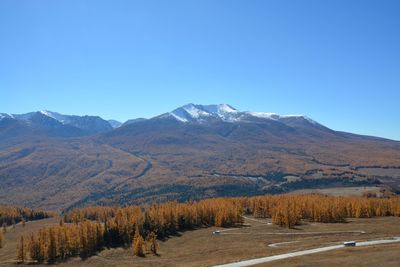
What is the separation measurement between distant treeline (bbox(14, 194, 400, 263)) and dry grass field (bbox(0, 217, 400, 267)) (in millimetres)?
4560

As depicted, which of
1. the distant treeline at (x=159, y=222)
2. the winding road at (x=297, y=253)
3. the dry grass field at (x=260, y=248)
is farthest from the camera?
the distant treeline at (x=159, y=222)

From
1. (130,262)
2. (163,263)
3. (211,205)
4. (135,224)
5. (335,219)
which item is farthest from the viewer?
(211,205)

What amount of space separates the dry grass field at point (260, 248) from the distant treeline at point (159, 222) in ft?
15.0

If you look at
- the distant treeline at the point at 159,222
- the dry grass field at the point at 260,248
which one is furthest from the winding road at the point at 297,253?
the distant treeline at the point at 159,222

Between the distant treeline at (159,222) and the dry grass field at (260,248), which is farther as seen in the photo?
the distant treeline at (159,222)

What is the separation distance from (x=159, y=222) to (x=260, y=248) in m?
48.2

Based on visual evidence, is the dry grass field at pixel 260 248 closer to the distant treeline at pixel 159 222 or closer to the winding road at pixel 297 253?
the winding road at pixel 297 253

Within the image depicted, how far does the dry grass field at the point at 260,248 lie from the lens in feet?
262

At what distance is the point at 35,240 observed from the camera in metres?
125

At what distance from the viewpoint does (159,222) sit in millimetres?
146750

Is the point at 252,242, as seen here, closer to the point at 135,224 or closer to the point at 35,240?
the point at 135,224

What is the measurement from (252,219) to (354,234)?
6174cm

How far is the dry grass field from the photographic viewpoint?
79975 millimetres

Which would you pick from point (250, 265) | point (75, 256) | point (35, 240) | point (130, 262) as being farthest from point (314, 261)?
point (35, 240)
